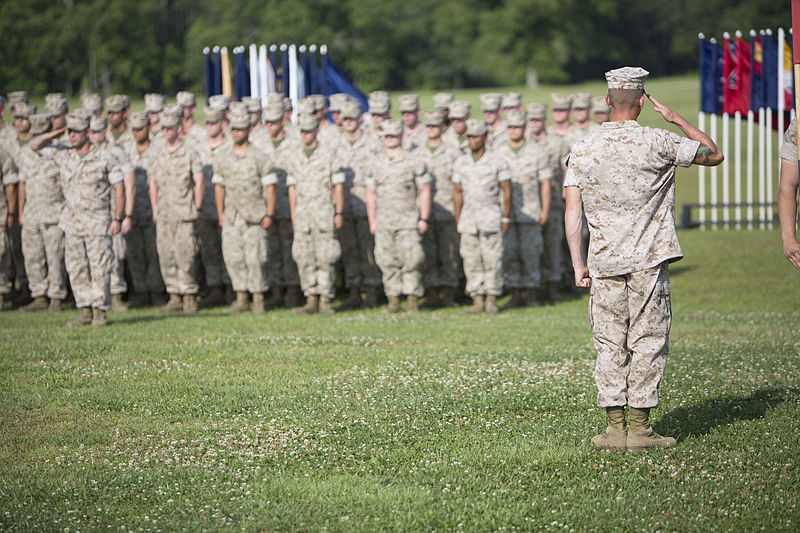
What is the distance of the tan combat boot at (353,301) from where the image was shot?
49.5 feet

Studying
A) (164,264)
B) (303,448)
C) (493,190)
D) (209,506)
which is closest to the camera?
(209,506)

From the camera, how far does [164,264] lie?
48.5 ft

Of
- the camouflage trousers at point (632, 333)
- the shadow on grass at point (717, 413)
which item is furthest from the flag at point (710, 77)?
the camouflage trousers at point (632, 333)

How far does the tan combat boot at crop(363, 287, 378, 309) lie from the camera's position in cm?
1507

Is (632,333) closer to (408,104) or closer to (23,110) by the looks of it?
(408,104)

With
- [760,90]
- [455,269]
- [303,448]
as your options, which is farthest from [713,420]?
[760,90]

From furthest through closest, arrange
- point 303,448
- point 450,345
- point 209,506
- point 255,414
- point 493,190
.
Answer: point 493,190
point 450,345
point 255,414
point 303,448
point 209,506

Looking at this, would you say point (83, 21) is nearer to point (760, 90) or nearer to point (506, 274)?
point (760, 90)

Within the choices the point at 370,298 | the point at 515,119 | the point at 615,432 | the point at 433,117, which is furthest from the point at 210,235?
the point at 615,432

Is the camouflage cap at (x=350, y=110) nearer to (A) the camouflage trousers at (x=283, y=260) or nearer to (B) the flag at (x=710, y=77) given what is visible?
(A) the camouflage trousers at (x=283, y=260)

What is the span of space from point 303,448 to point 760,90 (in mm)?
17534

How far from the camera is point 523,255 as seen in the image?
48.2ft

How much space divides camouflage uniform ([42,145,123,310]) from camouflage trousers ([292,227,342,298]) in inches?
97.5

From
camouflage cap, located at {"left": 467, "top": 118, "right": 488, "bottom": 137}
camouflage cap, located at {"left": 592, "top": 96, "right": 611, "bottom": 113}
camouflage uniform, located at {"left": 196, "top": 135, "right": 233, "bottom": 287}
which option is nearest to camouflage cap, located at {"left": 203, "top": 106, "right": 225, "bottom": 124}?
camouflage uniform, located at {"left": 196, "top": 135, "right": 233, "bottom": 287}
